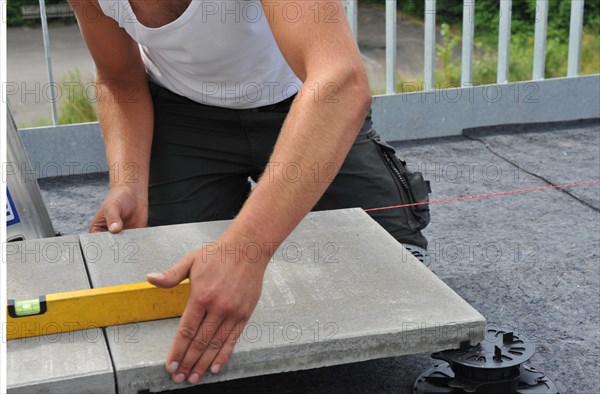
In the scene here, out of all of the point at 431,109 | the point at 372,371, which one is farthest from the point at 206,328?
the point at 431,109

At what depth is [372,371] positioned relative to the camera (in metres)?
1.85

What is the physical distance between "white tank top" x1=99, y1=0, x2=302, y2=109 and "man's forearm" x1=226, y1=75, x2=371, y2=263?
0.48 metres

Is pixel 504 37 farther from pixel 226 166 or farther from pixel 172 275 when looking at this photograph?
pixel 172 275

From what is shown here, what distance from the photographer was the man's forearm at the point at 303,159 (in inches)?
51.0

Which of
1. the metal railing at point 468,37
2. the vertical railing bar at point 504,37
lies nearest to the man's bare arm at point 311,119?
the metal railing at point 468,37

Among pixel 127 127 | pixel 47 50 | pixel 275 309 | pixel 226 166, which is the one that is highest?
pixel 47 50

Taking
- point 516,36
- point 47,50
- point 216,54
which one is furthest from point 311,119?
point 516,36

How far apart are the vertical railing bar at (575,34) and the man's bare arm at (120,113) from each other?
7.58ft

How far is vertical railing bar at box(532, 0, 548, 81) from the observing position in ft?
12.2

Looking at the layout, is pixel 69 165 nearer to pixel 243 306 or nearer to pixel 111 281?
pixel 111 281

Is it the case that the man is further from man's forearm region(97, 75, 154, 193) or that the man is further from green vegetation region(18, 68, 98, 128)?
green vegetation region(18, 68, 98, 128)

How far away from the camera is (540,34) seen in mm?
3779

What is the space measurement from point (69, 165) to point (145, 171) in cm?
145

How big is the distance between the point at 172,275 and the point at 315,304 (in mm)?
367
